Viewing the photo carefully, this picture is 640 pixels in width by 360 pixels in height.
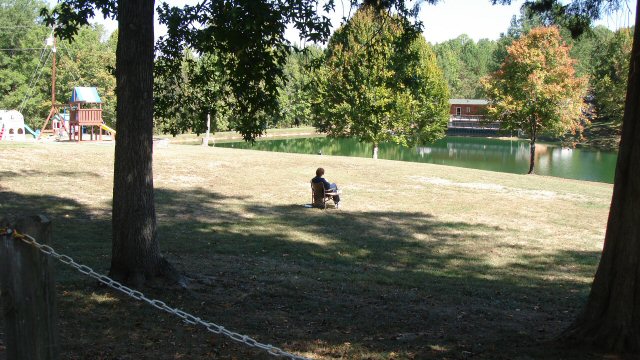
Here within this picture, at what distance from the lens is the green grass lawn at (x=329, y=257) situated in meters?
6.20

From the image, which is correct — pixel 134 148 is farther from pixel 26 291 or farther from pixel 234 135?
pixel 234 135

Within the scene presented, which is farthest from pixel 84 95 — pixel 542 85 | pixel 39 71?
pixel 542 85

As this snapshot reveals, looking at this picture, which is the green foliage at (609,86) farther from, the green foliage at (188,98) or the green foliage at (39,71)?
the green foliage at (188,98)

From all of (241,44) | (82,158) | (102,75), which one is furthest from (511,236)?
(102,75)

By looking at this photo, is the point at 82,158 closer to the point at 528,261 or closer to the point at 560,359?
the point at 528,261

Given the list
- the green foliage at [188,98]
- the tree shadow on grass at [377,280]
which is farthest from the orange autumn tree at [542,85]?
the green foliage at [188,98]

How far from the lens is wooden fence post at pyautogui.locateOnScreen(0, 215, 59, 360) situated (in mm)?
3268

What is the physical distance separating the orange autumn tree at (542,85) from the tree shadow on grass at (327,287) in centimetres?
2459

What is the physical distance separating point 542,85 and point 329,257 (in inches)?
1215

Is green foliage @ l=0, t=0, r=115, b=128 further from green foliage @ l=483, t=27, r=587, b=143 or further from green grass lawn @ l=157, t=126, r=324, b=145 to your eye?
green foliage @ l=483, t=27, r=587, b=143

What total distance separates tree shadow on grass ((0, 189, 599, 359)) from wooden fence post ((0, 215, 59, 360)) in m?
2.15

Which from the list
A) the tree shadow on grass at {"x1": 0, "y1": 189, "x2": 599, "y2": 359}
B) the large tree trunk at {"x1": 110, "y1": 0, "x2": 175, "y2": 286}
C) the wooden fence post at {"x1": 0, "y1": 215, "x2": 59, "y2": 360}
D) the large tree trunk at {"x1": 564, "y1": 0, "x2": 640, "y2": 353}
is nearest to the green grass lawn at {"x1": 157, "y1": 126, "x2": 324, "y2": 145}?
the tree shadow on grass at {"x1": 0, "y1": 189, "x2": 599, "y2": 359}

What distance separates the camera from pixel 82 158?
2350cm

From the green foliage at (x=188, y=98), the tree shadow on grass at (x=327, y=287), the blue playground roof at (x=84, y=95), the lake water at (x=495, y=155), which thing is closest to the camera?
the tree shadow on grass at (x=327, y=287)
